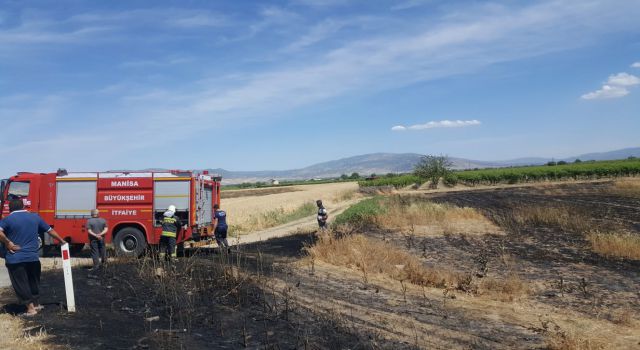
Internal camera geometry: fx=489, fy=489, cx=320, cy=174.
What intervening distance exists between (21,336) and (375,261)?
828 cm

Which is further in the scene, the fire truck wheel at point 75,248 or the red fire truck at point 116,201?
the fire truck wheel at point 75,248

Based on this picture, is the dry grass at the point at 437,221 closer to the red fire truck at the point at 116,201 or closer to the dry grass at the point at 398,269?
the dry grass at the point at 398,269

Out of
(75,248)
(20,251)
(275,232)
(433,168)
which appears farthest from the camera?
(433,168)

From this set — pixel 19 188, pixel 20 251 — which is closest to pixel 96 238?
pixel 20 251

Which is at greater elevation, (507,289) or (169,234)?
(169,234)

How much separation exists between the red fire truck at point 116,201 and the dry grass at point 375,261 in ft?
14.4

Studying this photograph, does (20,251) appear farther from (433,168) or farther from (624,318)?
(433,168)

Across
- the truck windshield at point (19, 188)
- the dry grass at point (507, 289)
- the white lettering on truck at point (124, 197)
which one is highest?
the truck windshield at point (19, 188)

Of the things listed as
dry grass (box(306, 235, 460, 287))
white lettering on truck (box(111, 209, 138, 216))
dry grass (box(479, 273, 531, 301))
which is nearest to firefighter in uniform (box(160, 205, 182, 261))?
white lettering on truck (box(111, 209, 138, 216))

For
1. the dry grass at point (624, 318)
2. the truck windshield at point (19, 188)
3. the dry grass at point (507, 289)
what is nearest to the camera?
the dry grass at point (624, 318)

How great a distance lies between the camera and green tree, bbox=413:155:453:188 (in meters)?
71.7

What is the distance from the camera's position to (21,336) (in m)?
6.83

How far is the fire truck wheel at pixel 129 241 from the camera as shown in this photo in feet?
49.9

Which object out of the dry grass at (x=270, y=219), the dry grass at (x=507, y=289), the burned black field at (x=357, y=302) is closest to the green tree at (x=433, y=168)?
the dry grass at (x=270, y=219)
